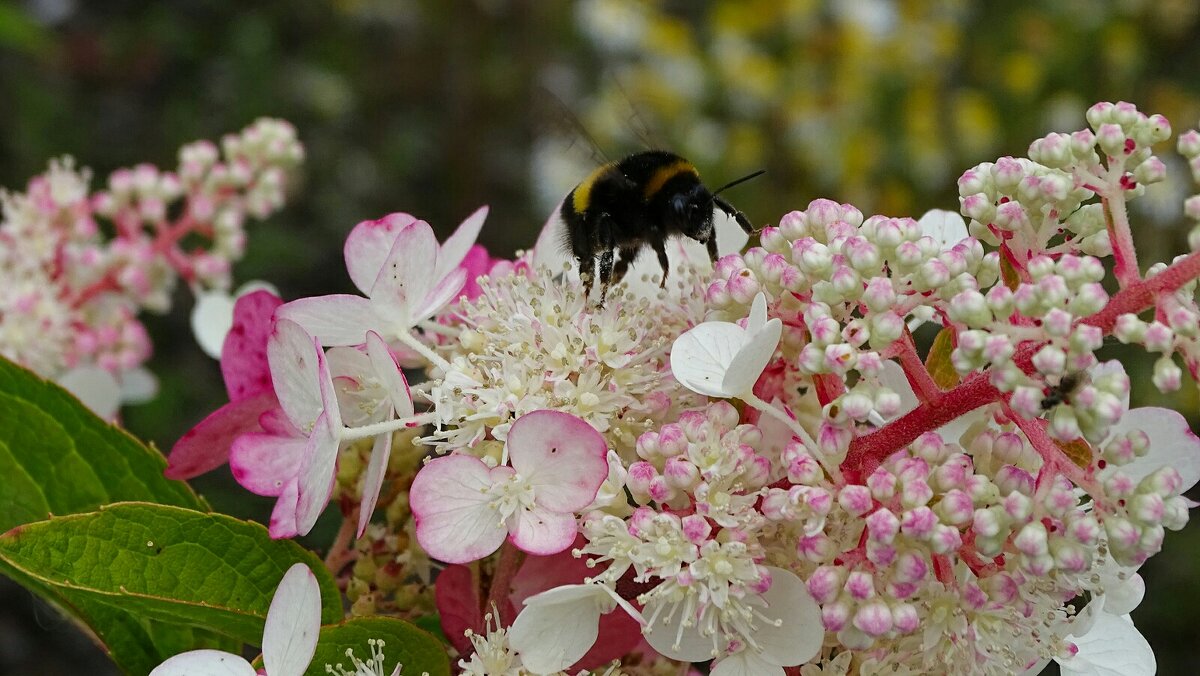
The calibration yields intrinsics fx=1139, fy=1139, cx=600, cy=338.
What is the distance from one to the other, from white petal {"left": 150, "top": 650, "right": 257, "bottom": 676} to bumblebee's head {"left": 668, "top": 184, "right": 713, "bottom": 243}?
1.74 ft

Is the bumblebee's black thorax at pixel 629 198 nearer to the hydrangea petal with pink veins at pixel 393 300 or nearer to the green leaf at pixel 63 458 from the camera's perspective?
the hydrangea petal with pink veins at pixel 393 300

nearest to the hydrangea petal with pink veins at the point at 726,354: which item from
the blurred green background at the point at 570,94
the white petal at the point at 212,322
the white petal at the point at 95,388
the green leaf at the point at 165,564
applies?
the green leaf at the point at 165,564

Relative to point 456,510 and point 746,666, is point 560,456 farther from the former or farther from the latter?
point 746,666

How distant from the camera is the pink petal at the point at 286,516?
814mm

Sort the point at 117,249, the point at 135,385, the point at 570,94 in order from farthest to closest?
1. the point at 570,94
2. the point at 135,385
3. the point at 117,249

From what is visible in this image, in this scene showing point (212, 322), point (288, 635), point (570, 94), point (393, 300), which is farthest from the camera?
point (570, 94)

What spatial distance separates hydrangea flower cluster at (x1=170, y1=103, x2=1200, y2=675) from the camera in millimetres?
680

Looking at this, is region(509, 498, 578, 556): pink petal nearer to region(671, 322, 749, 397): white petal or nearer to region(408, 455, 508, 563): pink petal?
region(408, 455, 508, 563): pink petal

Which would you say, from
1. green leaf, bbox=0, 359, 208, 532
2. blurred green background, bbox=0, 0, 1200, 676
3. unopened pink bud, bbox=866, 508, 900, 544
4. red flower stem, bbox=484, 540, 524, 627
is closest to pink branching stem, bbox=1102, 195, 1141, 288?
unopened pink bud, bbox=866, 508, 900, 544

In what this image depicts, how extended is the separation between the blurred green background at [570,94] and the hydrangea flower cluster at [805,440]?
203cm

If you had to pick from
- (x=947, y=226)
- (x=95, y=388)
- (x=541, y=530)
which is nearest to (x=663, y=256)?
(x=947, y=226)

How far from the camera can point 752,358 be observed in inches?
29.0

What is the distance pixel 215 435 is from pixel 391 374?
8.8 inches

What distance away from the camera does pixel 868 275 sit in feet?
2.43
